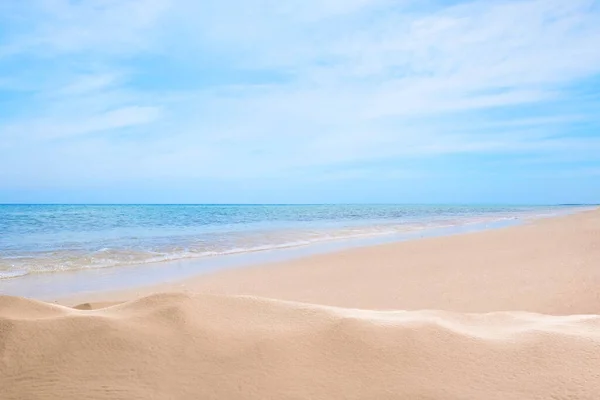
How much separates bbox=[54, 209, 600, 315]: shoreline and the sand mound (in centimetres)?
404

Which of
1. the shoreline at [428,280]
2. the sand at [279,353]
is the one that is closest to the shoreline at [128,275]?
the shoreline at [428,280]

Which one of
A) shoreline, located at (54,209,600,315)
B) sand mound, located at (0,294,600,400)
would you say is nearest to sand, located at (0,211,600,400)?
sand mound, located at (0,294,600,400)

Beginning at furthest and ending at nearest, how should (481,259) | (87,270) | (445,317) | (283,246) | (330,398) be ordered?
(283,246) < (87,270) < (481,259) < (445,317) < (330,398)

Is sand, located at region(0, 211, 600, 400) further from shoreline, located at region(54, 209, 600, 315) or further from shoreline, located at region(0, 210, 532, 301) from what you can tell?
shoreline, located at region(0, 210, 532, 301)

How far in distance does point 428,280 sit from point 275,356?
681cm

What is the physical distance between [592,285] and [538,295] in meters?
0.90

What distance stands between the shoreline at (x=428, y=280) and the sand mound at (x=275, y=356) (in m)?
4.04

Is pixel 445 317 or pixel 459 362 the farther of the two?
pixel 445 317

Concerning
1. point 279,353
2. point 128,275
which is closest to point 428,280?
point 128,275

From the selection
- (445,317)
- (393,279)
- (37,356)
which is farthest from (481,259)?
(37,356)

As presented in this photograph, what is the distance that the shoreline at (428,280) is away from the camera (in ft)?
22.1

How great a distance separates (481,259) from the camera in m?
10.9

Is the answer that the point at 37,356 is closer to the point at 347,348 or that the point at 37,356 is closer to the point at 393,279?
the point at 347,348

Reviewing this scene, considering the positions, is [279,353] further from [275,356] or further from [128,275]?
[128,275]
